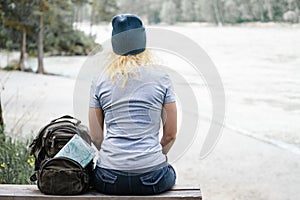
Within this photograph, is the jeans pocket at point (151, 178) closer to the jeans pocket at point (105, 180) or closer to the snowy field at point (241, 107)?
the jeans pocket at point (105, 180)

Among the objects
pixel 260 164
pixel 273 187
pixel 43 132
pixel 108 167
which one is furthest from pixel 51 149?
pixel 260 164

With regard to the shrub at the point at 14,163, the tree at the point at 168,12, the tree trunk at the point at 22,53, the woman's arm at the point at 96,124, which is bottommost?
the tree trunk at the point at 22,53

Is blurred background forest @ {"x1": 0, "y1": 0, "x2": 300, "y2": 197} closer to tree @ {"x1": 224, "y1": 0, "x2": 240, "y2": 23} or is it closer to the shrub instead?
tree @ {"x1": 224, "y1": 0, "x2": 240, "y2": 23}

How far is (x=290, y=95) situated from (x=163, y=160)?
5.01 m

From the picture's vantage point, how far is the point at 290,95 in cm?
663

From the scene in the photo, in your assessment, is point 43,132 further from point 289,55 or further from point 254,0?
point 289,55

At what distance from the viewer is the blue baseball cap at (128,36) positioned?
1.83 meters

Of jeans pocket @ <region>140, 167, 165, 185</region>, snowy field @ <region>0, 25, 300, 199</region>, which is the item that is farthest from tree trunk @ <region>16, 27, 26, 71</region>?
jeans pocket @ <region>140, 167, 165, 185</region>

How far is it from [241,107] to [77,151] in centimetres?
506

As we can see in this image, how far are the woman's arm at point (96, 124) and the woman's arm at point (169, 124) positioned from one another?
0.70 feet

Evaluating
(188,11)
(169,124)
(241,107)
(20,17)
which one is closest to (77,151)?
(169,124)

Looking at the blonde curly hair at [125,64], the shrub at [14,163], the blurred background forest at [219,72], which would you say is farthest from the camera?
the blurred background forest at [219,72]

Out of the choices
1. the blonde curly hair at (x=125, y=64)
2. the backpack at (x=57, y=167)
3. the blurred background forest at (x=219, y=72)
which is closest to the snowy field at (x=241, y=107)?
the blurred background forest at (x=219, y=72)

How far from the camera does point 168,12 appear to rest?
6391 mm
